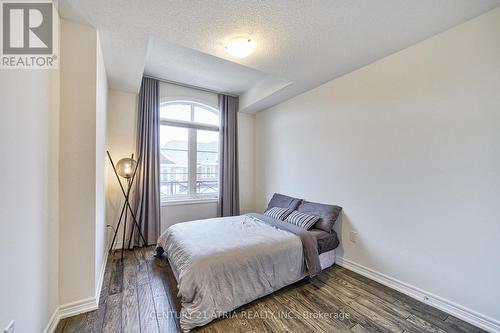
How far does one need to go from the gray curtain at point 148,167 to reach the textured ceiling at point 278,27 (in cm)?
66

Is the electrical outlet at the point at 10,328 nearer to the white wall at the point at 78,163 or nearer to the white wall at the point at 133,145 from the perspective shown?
the white wall at the point at 78,163

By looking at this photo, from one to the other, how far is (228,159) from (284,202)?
1.47 metres

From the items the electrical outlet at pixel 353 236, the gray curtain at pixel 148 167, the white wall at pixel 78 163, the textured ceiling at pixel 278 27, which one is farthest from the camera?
the gray curtain at pixel 148 167

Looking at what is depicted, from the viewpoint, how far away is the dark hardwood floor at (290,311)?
5.43ft

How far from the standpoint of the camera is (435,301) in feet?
6.30

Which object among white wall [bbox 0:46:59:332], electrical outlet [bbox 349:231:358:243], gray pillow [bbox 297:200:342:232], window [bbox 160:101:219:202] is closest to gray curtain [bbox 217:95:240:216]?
window [bbox 160:101:219:202]

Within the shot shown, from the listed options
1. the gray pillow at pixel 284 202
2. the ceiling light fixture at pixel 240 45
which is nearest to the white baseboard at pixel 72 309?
the gray pillow at pixel 284 202

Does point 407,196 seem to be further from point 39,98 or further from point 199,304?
point 39,98

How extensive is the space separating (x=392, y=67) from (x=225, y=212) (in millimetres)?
3475

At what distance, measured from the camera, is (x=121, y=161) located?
9.76 ft

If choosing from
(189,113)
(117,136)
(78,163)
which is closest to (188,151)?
(189,113)

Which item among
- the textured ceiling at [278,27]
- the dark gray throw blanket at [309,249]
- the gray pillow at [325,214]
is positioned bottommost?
the dark gray throw blanket at [309,249]

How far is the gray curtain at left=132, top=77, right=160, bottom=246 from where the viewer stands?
334 cm

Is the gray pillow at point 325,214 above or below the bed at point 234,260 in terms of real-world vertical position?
above
